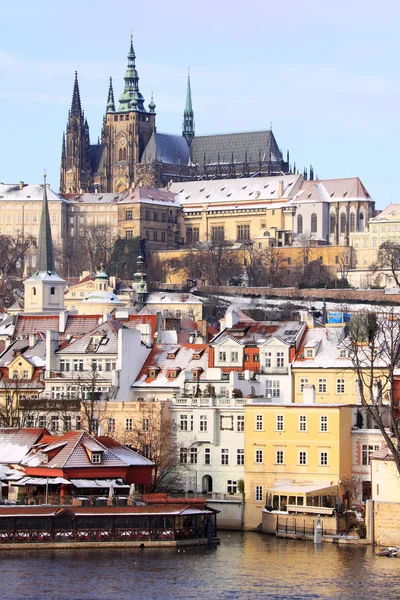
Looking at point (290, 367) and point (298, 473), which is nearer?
point (298, 473)

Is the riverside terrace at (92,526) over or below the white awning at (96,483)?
below

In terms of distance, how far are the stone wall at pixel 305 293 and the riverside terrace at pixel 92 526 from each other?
11596 centimetres

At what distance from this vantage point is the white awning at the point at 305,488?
70812mm

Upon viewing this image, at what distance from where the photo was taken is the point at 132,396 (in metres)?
81.9

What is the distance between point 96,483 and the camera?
7044 cm

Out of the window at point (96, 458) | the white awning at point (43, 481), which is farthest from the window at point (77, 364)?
the white awning at point (43, 481)

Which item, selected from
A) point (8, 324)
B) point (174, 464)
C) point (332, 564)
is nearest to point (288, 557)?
point (332, 564)

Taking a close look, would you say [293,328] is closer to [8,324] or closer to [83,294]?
[8,324]

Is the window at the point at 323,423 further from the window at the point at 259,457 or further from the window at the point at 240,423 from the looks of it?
the window at the point at 240,423

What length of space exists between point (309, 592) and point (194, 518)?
9589 millimetres

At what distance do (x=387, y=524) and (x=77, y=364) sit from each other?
21167 mm

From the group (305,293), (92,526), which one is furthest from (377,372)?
(305,293)

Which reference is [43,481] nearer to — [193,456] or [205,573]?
[193,456]

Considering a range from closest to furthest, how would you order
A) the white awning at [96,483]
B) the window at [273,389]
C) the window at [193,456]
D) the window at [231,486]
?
1. the white awning at [96,483]
2. the window at [231,486]
3. the window at [193,456]
4. the window at [273,389]
